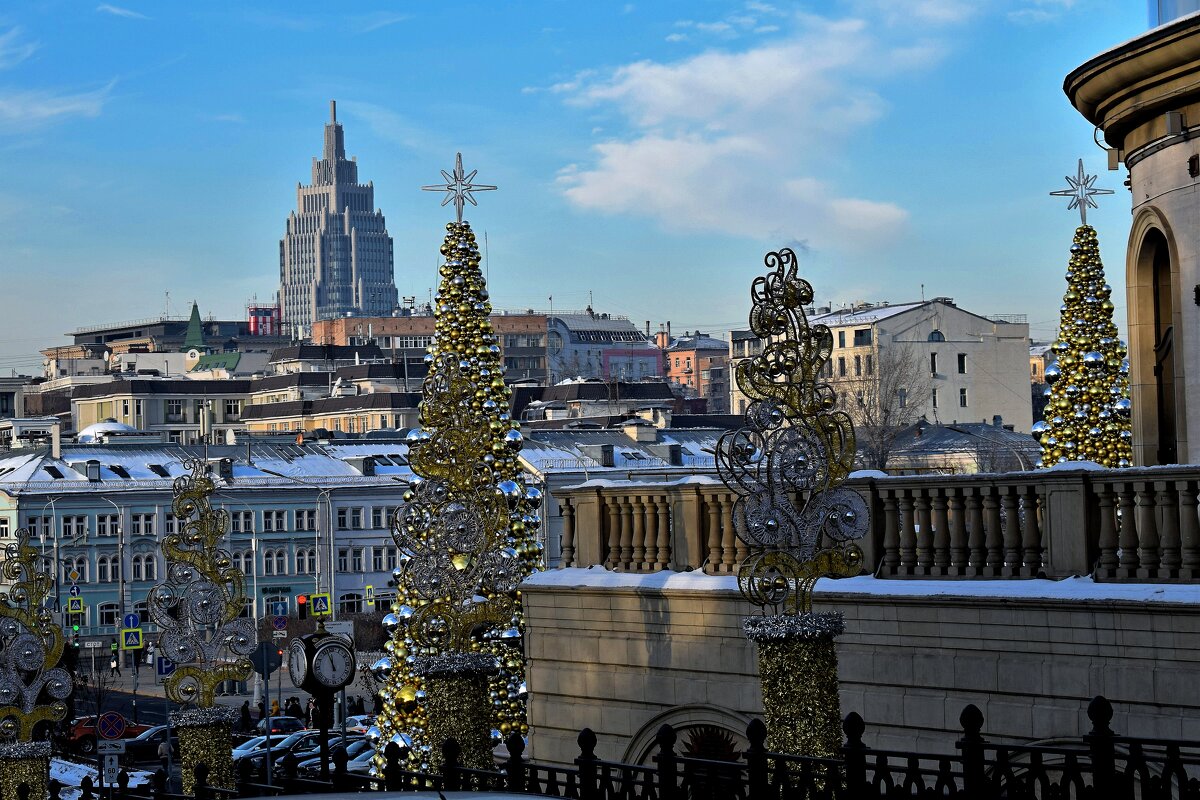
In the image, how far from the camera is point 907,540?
49.0 ft

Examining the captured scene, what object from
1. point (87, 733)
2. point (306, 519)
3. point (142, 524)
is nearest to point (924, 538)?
point (87, 733)

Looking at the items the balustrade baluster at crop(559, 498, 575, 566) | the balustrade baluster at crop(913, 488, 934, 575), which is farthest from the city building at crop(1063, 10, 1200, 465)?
the balustrade baluster at crop(559, 498, 575, 566)

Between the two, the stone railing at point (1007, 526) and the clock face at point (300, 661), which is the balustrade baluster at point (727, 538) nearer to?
the stone railing at point (1007, 526)

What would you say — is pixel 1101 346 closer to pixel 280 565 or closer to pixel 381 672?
pixel 381 672

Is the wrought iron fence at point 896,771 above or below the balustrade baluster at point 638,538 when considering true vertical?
below

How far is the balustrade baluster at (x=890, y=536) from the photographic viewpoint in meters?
15.1

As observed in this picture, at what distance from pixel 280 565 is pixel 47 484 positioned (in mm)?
11226

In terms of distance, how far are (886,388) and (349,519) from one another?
26.7m

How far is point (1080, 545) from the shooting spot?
13.4m

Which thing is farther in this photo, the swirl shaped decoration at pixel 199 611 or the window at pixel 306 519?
the window at pixel 306 519

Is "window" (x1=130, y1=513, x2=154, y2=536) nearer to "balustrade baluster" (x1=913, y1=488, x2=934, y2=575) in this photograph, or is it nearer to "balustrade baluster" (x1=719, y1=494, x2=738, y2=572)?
"balustrade baluster" (x1=719, y1=494, x2=738, y2=572)

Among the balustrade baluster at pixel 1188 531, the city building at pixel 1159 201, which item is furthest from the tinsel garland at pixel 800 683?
the city building at pixel 1159 201

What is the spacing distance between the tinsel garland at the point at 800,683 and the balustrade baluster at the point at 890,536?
1778 millimetres

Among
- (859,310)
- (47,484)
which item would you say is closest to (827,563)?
(47,484)
